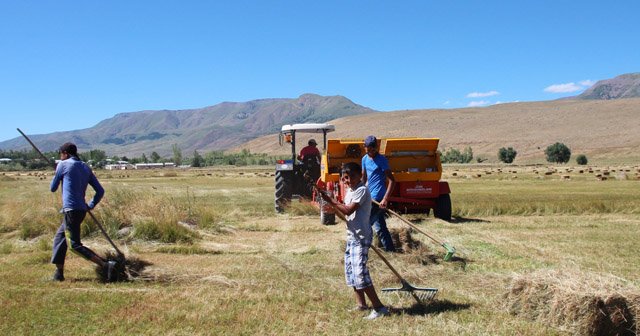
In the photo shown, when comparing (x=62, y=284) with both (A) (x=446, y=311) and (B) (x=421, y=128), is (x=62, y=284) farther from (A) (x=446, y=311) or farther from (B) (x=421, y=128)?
(B) (x=421, y=128)

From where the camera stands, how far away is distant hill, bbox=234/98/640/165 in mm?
100750

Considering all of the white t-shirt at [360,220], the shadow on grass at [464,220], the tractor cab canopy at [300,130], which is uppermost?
the tractor cab canopy at [300,130]

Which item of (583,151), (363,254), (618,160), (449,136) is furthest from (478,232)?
(449,136)

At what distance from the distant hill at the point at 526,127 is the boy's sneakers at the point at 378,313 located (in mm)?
83788

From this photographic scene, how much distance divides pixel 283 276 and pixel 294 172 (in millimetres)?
9226

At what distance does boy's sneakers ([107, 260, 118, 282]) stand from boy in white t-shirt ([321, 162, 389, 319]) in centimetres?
335

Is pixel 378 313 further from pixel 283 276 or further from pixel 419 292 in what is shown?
pixel 283 276

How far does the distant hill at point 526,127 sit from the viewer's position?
100750 millimetres

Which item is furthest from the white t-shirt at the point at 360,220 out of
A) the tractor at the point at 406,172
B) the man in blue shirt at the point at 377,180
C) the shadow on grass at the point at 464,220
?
the shadow on grass at the point at 464,220

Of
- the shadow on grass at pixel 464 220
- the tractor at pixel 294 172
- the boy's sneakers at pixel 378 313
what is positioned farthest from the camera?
the tractor at pixel 294 172

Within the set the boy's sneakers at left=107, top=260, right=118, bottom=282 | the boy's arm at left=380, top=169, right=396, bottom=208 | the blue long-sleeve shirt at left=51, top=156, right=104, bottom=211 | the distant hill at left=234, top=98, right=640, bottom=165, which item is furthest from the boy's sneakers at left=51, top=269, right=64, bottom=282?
the distant hill at left=234, top=98, right=640, bottom=165

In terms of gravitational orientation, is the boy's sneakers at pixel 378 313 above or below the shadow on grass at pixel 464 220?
above

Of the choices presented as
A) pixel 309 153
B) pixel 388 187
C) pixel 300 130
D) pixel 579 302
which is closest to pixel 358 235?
pixel 579 302

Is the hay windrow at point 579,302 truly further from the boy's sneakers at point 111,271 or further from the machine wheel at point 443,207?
the machine wheel at point 443,207
